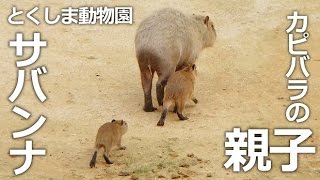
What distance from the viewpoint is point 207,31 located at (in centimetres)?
1009

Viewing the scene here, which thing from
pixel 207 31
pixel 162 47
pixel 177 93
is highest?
pixel 207 31

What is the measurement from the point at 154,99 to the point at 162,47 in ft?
3.49

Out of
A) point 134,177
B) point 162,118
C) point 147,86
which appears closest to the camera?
point 134,177

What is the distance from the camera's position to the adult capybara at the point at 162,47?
856cm

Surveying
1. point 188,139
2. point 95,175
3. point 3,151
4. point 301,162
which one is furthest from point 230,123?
point 3,151

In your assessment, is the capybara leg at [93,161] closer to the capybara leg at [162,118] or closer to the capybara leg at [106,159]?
the capybara leg at [106,159]

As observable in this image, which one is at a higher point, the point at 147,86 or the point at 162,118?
the point at 147,86

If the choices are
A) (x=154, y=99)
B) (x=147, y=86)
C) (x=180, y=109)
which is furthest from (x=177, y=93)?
(x=154, y=99)

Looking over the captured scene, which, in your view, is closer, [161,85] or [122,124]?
[122,124]

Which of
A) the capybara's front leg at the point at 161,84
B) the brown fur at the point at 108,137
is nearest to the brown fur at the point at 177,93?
the capybara's front leg at the point at 161,84

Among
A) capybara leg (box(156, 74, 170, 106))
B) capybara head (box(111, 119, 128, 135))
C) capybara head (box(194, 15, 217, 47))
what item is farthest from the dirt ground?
capybara head (box(194, 15, 217, 47))

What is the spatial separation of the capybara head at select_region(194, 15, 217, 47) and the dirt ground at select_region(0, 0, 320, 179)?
0.44 meters

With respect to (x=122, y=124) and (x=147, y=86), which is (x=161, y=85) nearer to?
(x=147, y=86)

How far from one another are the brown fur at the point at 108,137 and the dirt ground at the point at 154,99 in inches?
4.2
